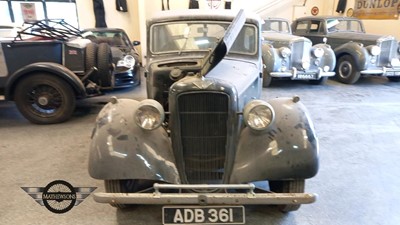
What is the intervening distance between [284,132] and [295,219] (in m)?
0.76

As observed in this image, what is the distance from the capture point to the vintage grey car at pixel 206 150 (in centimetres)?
188

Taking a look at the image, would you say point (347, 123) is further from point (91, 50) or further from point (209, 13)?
point (91, 50)

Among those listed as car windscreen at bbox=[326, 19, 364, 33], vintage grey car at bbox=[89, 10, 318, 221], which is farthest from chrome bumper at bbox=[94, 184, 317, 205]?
car windscreen at bbox=[326, 19, 364, 33]

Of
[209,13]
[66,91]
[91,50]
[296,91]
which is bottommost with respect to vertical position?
[296,91]

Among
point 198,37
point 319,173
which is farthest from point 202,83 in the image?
point 319,173

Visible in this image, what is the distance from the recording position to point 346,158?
134 inches

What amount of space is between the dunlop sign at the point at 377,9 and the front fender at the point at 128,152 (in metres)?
8.60

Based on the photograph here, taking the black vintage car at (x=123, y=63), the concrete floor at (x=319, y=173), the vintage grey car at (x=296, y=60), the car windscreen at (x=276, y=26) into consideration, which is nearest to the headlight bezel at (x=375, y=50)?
the vintage grey car at (x=296, y=60)

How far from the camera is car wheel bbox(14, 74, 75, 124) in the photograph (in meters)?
4.26

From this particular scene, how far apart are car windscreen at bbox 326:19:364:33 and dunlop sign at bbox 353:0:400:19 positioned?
1.26m

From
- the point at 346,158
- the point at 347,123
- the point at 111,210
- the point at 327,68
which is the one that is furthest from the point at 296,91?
the point at 111,210

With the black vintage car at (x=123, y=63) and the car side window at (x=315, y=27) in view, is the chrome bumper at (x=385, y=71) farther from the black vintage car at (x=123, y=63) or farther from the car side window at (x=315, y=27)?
the black vintage car at (x=123, y=63)

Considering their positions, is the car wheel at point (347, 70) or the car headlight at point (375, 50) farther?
the car wheel at point (347, 70)

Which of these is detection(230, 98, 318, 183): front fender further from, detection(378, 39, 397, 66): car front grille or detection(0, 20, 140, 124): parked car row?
detection(378, 39, 397, 66): car front grille
